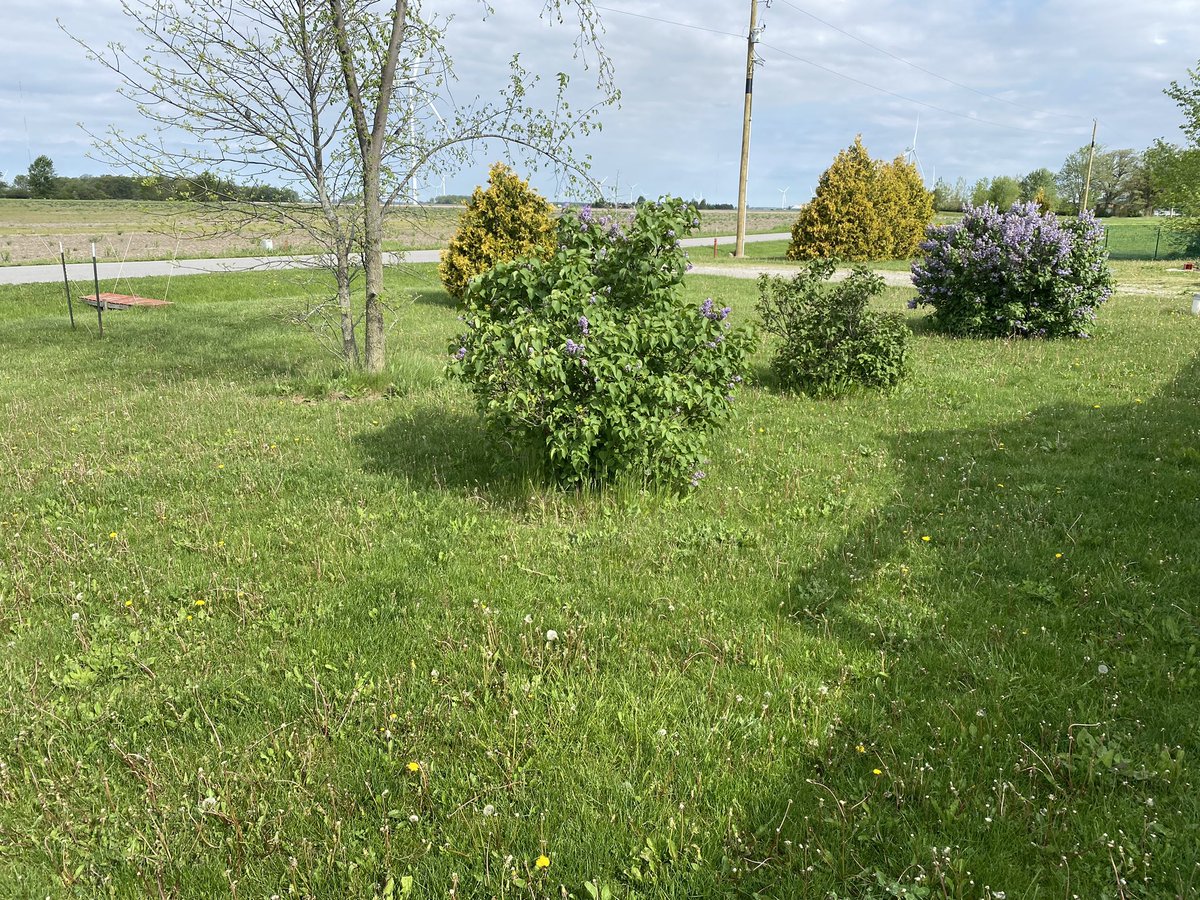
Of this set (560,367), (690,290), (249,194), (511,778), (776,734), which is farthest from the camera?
(690,290)

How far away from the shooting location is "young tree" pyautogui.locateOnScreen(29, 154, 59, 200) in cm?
5903

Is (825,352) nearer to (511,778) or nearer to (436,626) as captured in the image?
(436,626)

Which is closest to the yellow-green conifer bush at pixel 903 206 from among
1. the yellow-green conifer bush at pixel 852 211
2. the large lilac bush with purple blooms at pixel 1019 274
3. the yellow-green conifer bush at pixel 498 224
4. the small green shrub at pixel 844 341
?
the yellow-green conifer bush at pixel 852 211

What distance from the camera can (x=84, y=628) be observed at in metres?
3.66

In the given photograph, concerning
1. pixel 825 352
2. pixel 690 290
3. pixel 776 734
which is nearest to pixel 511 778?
pixel 776 734

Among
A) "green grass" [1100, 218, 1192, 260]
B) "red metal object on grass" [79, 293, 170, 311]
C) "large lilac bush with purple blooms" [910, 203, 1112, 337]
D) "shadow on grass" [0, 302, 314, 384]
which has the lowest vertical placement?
"shadow on grass" [0, 302, 314, 384]

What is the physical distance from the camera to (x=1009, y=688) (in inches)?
123

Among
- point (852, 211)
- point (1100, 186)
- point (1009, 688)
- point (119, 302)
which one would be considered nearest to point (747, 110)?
point (852, 211)

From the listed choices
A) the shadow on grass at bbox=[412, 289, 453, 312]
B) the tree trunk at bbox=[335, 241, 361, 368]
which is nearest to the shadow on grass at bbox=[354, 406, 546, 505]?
the tree trunk at bbox=[335, 241, 361, 368]

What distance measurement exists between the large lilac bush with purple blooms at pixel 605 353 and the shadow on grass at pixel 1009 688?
1.39 metres

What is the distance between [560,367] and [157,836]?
10.2 feet

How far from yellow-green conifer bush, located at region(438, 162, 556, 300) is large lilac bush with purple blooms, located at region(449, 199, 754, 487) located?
34.0ft

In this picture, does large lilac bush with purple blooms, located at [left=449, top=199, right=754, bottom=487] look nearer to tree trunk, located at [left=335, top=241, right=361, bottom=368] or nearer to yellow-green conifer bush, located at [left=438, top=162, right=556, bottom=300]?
tree trunk, located at [left=335, top=241, right=361, bottom=368]

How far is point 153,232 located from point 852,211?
80.1 ft
